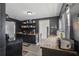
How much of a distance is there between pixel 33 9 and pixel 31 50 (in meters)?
0.74

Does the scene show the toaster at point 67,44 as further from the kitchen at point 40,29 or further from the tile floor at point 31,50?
the tile floor at point 31,50

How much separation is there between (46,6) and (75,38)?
75 cm

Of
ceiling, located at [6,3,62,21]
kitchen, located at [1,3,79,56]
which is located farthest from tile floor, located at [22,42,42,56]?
ceiling, located at [6,3,62,21]

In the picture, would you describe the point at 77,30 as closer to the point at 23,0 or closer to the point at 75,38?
the point at 75,38

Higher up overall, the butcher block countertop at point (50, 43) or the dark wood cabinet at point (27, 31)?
the dark wood cabinet at point (27, 31)

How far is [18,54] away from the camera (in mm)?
1816

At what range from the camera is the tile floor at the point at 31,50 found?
1802mm

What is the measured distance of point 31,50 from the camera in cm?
181

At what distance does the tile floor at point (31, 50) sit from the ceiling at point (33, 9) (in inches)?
19.8

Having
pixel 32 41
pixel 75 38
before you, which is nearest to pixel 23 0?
pixel 32 41

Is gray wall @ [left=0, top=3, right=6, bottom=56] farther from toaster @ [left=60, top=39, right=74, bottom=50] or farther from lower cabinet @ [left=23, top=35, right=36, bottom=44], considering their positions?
toaster @ [left=60, top=39, right=74, bottom=50]

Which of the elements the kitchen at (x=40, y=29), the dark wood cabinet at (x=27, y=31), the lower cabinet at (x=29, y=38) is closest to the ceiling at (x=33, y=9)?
the kitchen at (x=40, y=29)

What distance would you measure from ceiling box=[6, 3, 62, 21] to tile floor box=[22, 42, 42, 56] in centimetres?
50

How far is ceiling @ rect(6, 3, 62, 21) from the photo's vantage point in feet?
5.77
